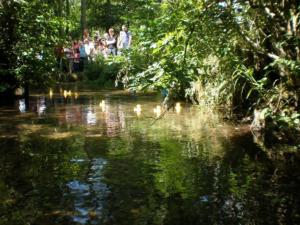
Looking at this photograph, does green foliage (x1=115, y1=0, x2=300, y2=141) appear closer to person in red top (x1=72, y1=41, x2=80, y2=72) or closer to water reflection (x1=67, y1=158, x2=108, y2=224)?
water reflection (x1=67, y1=158, x2=108, y2=224)

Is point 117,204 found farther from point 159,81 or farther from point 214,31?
point 214,31

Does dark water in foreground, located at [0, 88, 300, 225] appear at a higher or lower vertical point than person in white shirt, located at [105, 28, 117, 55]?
lower

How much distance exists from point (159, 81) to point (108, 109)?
573cm

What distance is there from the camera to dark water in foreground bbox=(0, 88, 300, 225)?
15.7 feet

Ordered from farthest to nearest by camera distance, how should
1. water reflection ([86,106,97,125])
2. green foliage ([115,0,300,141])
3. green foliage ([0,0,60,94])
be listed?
1. green foliage ([0,0,60,94])
2. water reflection ([86,106,97,125])
3. green foliage ([115,0,300,141])

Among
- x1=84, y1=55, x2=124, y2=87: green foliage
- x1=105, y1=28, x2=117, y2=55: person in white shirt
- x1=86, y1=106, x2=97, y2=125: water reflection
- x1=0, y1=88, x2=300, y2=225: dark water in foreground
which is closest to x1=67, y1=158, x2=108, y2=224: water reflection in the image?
x1=0, y1=88, x2=300, y2=225: dark water in foreground

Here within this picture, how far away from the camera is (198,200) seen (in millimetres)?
5141

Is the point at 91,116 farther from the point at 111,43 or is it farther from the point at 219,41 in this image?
the point at 111,43

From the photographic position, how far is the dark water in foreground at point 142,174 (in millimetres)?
4777

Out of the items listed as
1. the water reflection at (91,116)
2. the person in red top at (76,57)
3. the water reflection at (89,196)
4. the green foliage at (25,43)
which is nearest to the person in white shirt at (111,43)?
the person in red top at (76,57)

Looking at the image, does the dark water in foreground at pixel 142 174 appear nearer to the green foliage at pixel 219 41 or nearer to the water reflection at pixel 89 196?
the water reflection at pixel 89 196

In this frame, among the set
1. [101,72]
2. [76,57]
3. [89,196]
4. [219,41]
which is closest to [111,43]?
[101,72]

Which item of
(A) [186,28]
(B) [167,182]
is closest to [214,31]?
(A) [186,28]

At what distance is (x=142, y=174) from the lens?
6125 mm
